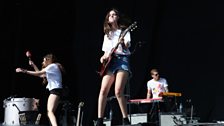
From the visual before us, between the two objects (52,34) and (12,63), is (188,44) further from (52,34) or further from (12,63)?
(12,63)

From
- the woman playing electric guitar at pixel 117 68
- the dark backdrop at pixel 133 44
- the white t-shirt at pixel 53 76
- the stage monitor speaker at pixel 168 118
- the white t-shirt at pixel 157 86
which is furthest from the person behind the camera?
the dark backdrop at pixel 133 44

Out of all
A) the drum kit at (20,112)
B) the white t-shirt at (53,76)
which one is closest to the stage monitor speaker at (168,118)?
the white t-shirt at (53,76)

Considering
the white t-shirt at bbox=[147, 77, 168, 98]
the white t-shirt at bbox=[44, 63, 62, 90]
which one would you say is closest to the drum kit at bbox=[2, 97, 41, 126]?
the white t-shirt at bbox=[44, 63, 62, 90]

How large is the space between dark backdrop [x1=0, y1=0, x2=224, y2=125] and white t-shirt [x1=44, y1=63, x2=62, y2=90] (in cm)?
278

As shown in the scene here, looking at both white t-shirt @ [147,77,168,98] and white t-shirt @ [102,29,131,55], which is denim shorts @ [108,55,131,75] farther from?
white t-shirt @ [147,77,168,98]

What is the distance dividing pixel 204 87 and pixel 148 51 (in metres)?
Answer: 1.60

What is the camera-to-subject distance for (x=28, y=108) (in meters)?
8.79

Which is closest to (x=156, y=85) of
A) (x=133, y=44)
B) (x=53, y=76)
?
(x=133, y=44)

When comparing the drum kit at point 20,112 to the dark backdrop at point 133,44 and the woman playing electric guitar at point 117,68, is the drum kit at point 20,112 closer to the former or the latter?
the dark backdrop at point 133,44

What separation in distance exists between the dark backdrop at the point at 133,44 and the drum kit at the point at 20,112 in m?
1.18

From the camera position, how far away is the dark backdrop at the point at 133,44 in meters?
10.2

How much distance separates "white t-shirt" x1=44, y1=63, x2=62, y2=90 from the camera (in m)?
7.31

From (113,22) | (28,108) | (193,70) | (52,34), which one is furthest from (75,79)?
(113,22)

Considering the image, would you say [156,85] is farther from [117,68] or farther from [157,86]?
[117,68]
